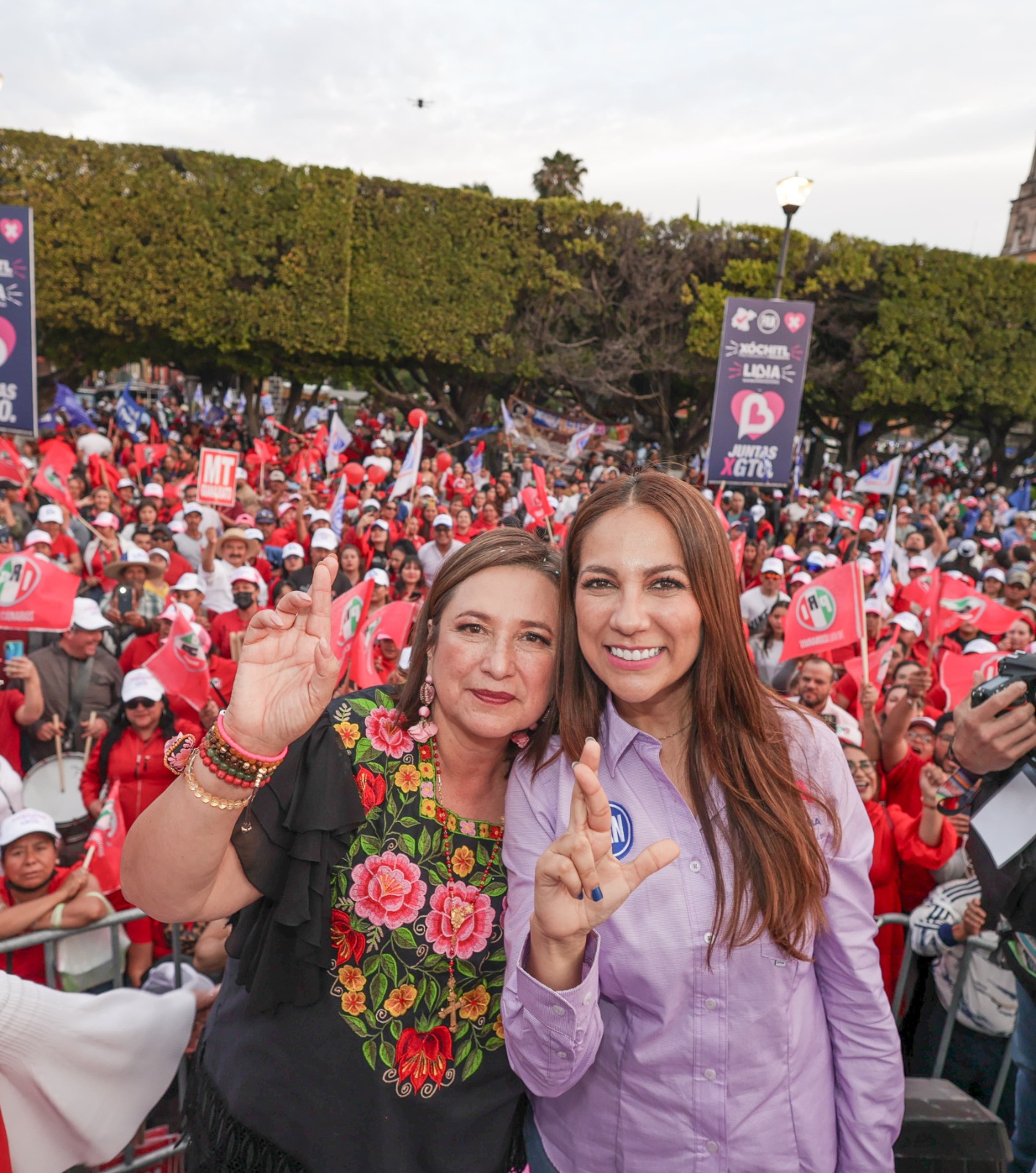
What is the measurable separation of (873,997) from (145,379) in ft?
206

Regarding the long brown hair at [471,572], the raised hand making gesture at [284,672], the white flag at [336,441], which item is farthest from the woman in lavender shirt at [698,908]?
the white flag at [336,441]

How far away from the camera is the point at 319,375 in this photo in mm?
23656

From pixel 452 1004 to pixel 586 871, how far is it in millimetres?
616

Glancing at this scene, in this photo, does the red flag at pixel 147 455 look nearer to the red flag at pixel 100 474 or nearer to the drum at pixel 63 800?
the red flag at pixel 100 474

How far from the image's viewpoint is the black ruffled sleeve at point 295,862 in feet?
5.34

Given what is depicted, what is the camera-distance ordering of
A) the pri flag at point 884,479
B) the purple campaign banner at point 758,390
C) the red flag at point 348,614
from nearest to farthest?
1. the red flag at point 348,614
2. the purple campaign banner at point 758,390
3. the pri flag at point 884,479

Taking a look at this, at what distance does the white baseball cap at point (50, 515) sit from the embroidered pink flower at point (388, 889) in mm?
7659

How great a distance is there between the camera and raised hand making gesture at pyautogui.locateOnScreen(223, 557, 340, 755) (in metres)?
1.52

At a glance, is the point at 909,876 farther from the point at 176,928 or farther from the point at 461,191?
the point at 461,191

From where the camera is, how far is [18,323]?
7.70 meters

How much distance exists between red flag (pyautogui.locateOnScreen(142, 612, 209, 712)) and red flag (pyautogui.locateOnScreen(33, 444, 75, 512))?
4598mm

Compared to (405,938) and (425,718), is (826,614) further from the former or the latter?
(405,938)

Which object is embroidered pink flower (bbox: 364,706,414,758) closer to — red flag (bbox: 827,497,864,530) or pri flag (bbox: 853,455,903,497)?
red flag (bbox: 827,497,864,530)

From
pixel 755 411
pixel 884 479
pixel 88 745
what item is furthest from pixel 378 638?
pixel 884 479
